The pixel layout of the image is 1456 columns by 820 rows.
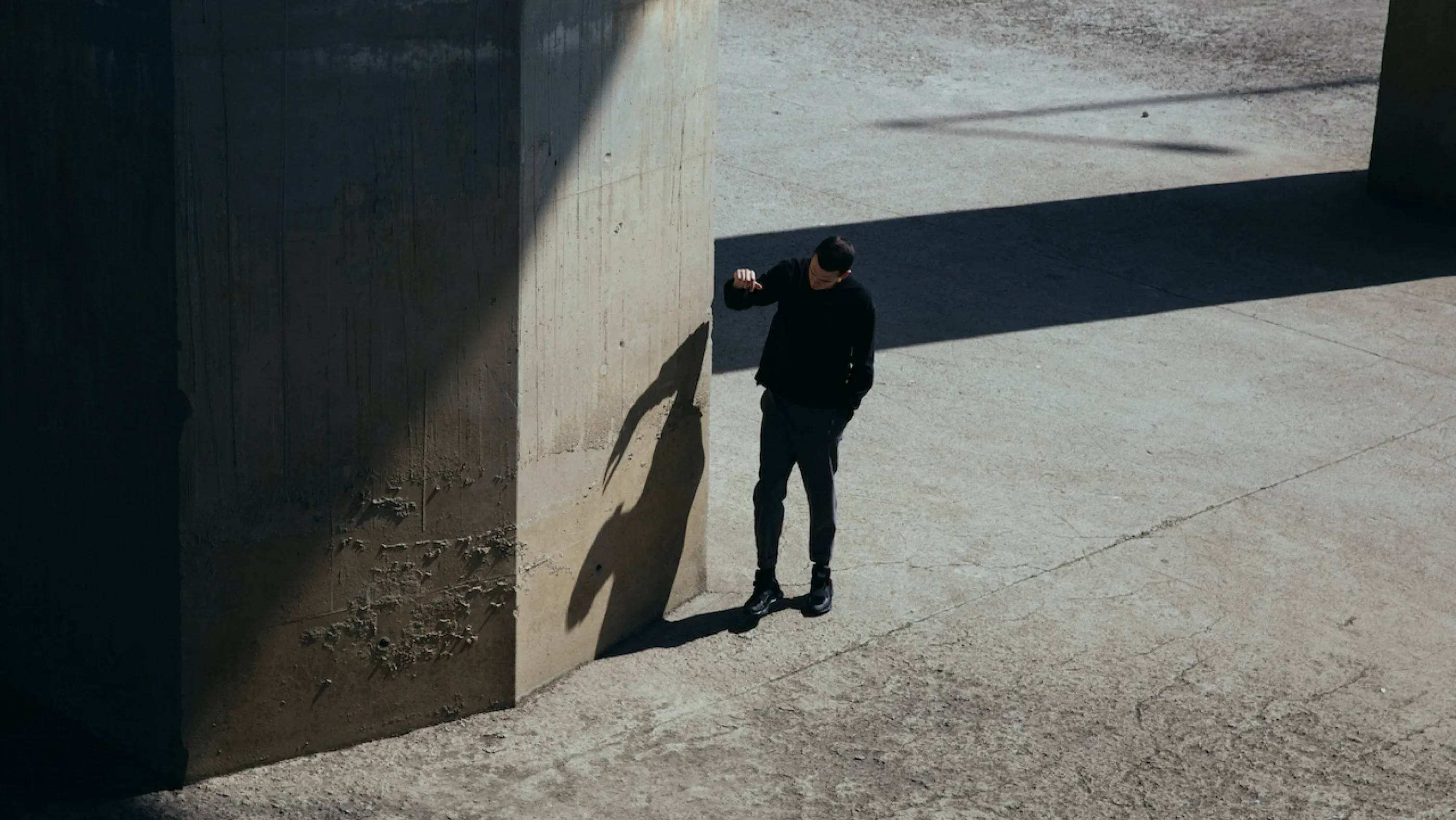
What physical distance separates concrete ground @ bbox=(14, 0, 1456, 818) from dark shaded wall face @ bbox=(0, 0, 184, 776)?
2.19ft

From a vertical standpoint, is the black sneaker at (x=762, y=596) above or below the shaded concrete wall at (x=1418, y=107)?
below

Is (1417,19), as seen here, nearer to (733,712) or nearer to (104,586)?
(733,712)

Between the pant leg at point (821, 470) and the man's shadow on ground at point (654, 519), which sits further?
the pant leg at point (821, 470)

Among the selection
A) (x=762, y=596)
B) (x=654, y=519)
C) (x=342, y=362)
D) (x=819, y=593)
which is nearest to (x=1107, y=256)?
(x=819, y=593)

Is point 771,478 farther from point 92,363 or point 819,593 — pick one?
point 92,363

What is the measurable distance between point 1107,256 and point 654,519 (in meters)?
6.43

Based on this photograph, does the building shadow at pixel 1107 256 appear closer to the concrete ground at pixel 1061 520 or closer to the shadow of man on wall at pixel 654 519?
the concrete ground at pixel 1061 520

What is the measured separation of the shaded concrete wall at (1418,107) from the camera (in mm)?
13703

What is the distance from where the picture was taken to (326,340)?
5.90m

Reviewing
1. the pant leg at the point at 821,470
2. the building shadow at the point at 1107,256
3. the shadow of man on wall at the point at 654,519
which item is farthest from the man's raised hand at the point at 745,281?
the building shadow at the point at 1107,256

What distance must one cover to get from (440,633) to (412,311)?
4.28ft

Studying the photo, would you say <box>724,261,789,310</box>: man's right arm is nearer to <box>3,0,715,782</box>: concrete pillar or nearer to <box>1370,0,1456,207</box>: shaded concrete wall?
<box>3,0,715,782</box>: concrete pillar

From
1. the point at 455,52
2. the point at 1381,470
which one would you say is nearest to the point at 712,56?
the point at 455,52

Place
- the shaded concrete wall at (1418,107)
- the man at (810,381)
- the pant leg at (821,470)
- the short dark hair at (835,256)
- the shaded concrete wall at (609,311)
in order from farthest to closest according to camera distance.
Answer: the shaded concrete wall at (1418,107) < the pant leg at (821,470) < the man at (810,381) < the short dark hair at (835,256) < the shaded concrete wall at (609,311)
